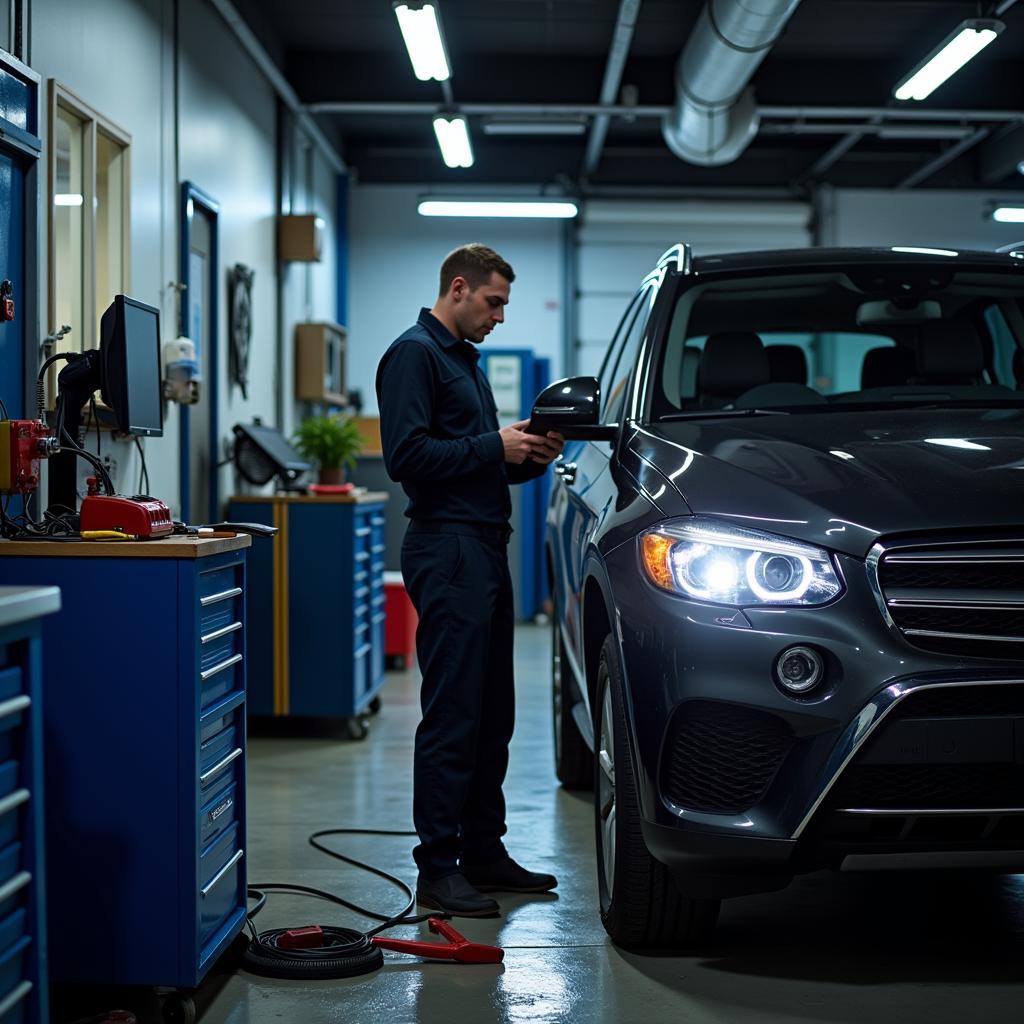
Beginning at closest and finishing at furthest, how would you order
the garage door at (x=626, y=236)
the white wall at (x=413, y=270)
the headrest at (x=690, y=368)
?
the headrest at (x=690, y=368) < the white wall at (x=413, y=270) < the garage door at (x=626, y=236)

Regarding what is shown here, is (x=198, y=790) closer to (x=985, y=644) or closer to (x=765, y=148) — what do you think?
(x=985, y=644)

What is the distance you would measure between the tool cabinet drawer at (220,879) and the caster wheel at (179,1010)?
11cm

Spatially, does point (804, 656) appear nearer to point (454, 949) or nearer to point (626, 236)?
point (454, 949)

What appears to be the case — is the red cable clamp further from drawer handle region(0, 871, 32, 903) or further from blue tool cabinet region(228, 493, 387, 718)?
blue tool cabinet region(228, 493, 387, 718)

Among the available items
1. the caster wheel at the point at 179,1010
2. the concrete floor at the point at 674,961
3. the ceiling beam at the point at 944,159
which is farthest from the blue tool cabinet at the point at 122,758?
the ceiling beam at the point at 944,159

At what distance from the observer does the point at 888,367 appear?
11.6 feet

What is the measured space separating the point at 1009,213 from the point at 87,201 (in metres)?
8.65

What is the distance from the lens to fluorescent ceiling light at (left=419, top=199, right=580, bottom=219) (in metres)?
10.3

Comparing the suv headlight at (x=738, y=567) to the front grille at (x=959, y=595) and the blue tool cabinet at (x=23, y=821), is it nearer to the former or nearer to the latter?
the front grille at (x=959, y=595)

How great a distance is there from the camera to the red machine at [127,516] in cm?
257

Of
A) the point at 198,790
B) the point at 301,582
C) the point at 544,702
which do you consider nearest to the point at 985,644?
the point at 198,790

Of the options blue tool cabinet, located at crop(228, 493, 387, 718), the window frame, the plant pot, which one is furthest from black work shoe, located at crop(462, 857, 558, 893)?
the plant pot

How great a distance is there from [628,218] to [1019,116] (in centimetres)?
333

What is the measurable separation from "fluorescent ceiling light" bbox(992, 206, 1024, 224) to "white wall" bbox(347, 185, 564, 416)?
3.66 metres
